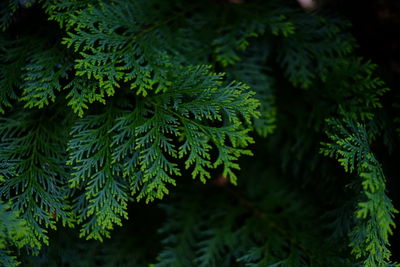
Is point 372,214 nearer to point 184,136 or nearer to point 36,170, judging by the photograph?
point 184,136

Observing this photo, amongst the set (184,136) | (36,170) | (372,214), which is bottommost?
(372,214)

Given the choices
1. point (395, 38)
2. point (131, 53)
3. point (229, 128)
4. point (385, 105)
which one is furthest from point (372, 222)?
point (395, 38)

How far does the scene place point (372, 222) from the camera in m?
1.51

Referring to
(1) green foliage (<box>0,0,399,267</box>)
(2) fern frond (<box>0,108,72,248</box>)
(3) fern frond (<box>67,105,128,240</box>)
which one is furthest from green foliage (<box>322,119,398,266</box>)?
(2) fern frond (<box>0,108,72,248</box>)

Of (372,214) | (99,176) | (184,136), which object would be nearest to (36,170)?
(99,176)

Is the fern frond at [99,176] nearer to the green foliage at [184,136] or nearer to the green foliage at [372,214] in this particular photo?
the green foliage at [184,136]

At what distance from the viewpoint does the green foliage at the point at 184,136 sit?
1571 millimetres

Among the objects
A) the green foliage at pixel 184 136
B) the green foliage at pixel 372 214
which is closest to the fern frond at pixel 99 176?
the green foliage at pixel 184 136

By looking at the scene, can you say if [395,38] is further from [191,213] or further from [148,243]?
[148,243]

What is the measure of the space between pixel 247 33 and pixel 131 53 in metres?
0.67

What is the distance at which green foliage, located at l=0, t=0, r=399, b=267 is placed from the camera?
1571 millimetres

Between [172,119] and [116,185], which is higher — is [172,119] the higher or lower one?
the higher one

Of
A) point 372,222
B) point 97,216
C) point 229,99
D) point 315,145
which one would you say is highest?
point 229,99

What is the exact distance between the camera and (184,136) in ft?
6.23
